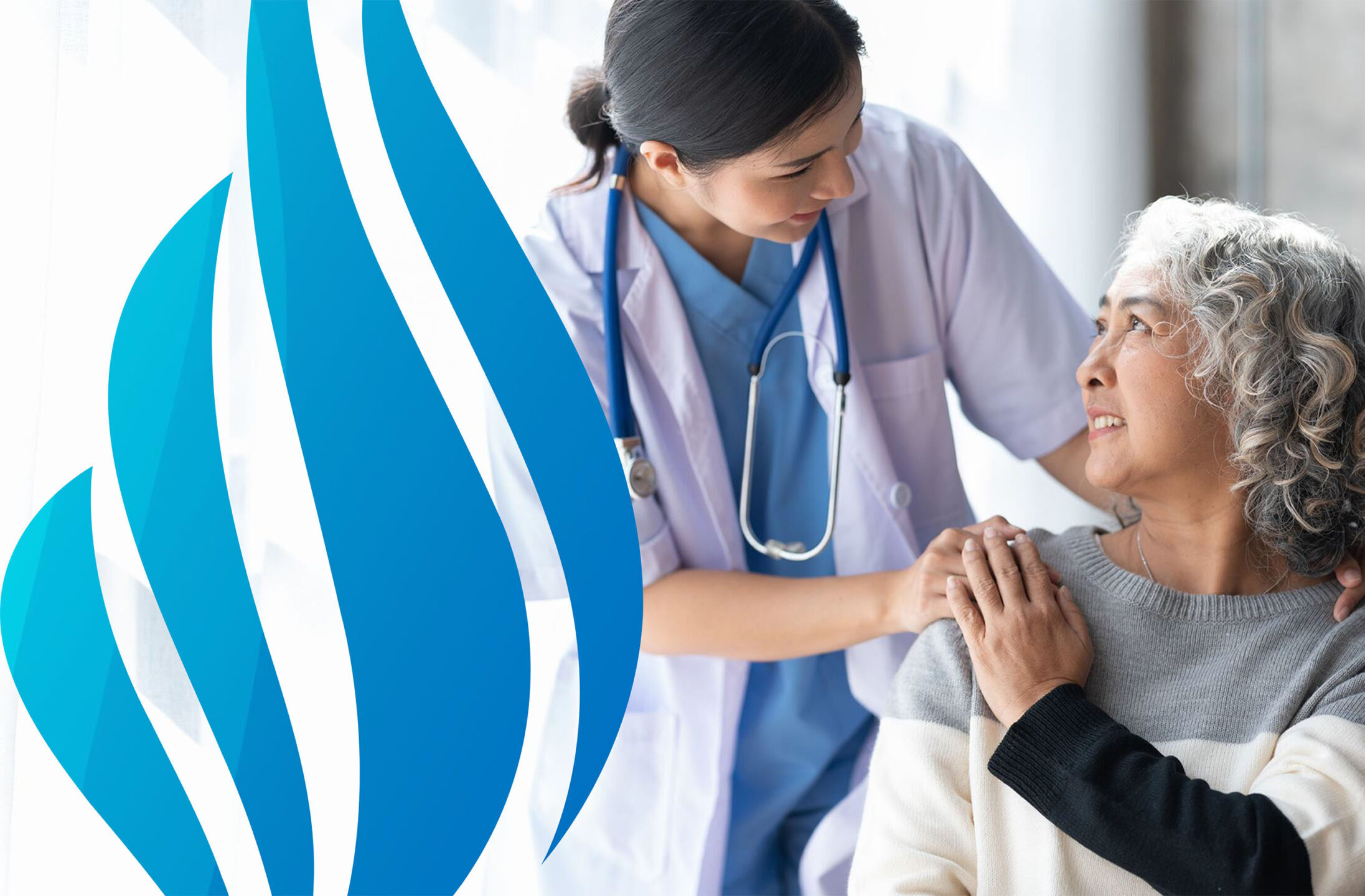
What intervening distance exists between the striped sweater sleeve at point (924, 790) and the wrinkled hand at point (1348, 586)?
1.32ft

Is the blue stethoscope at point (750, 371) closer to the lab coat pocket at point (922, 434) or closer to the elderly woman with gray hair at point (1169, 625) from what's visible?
the lab coat pocket at point (922, 434)

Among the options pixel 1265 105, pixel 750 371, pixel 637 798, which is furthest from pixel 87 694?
pixel 1265 105

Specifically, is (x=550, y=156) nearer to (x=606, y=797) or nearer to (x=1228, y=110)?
(x=606, y=797)

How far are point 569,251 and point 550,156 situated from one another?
15cm

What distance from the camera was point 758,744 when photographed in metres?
1.50

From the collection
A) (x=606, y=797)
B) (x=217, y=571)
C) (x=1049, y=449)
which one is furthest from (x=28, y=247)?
(x=1049, y=449)

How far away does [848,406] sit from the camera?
1448mm

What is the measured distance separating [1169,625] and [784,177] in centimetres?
66

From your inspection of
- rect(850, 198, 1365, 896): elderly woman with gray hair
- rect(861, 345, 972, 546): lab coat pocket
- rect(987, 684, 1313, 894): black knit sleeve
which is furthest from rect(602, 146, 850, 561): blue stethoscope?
rect(987, 684, 1313, 894): black knit sleeve

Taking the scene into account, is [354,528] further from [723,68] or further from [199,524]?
[723,68]

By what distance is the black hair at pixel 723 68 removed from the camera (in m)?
1.12

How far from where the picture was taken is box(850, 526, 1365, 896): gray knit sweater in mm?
1076

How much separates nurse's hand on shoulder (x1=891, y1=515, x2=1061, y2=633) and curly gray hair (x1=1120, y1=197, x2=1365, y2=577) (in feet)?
0.85

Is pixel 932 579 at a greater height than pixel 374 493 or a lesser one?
lesser
